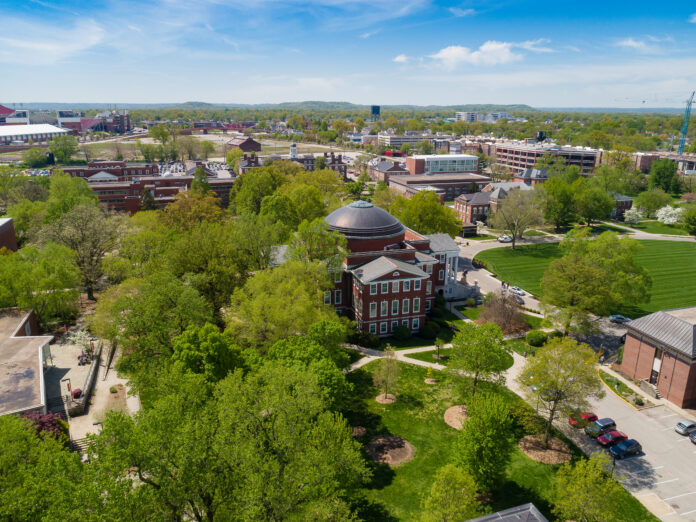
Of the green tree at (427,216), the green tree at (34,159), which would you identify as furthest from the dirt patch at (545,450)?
the green tree at (34,159)

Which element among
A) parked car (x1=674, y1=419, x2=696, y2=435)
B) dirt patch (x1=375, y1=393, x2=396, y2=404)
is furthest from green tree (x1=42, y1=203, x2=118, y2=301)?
parked car (x1=674, y1=419, x2=696, y2=435)

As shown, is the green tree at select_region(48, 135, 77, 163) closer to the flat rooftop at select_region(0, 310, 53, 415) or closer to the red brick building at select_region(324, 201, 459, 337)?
the flat rooftop at select_region(0, 310, 53, 415)

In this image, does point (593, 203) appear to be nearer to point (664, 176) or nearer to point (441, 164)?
point (664, 176)

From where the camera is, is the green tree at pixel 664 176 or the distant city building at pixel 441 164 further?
the distant city building at pixel 441 164

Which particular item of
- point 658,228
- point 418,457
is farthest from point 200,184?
point 658,228

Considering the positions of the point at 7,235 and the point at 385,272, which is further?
the point at 7,235

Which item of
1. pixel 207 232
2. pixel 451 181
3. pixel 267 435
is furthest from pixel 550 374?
pixel 451 181

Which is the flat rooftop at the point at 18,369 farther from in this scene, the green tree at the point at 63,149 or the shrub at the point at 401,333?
the green tree at the point at 63,149
